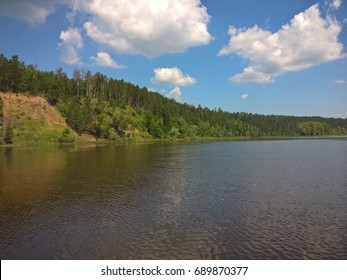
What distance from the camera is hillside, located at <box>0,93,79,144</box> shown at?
440 ft

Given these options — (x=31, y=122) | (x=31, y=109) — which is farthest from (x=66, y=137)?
(x=31, y=109)

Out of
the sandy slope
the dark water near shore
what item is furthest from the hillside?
the dark water near shore

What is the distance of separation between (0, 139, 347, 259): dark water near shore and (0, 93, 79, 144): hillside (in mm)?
96638

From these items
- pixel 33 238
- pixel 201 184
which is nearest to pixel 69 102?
pixel 201 184

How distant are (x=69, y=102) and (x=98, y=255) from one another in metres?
175

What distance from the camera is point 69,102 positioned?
182 m

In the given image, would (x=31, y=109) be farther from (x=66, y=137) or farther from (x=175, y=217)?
(x=175, y=217)

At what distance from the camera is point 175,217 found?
85.4ft

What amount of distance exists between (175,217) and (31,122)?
13803cm

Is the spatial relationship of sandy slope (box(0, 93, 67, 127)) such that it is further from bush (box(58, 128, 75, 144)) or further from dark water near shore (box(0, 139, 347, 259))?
dark water near shore (box(0, 139, 347, 259))

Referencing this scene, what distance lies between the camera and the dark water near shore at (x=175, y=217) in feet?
62.6

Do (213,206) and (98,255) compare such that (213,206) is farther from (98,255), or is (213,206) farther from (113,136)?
(113,136)

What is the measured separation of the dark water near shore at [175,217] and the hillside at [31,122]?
9664 cm

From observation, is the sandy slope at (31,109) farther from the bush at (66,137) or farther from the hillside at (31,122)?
the bush at (66,137)
